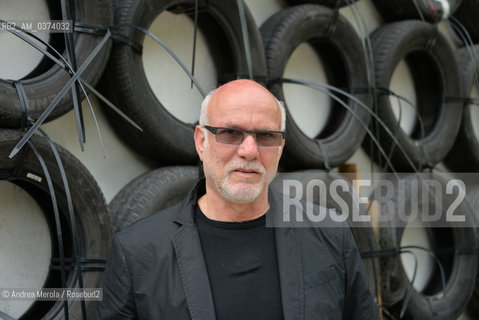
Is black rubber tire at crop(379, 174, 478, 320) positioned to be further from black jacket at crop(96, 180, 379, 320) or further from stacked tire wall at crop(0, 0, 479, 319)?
black jacket at crop(96, 180, 379, 320)

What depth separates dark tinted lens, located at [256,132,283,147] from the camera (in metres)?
1.25

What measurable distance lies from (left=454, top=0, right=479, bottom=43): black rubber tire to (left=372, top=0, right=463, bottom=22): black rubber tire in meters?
0.46

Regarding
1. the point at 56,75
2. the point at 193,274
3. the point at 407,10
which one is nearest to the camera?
the point at 193,274

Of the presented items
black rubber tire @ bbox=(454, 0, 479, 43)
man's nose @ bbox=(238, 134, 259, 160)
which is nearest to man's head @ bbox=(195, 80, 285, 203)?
man's nose @ bbox=(238, 134, 259, 160)

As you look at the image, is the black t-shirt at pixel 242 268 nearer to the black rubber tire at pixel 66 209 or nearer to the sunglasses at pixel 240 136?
the sunglasses at pixel 240 136

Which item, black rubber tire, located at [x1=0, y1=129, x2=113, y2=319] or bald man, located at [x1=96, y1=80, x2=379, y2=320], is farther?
black rubber tire, located at [x1=0, y1=129, x2=113, y2=319]

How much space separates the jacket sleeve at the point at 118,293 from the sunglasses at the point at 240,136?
0.31 meters

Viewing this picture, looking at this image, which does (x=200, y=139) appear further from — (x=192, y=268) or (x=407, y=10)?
(x=407, y=10)

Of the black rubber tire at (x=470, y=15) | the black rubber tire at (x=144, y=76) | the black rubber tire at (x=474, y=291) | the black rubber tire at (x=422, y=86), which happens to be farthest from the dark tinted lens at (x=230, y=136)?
the black rubber tire at (x=470, y=15)

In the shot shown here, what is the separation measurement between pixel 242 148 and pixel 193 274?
0.88 feet

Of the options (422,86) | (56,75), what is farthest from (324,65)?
(56,75)

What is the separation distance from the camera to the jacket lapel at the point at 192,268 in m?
1.15

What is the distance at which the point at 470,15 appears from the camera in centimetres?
350

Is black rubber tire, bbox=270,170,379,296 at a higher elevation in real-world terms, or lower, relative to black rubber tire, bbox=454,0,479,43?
lower
